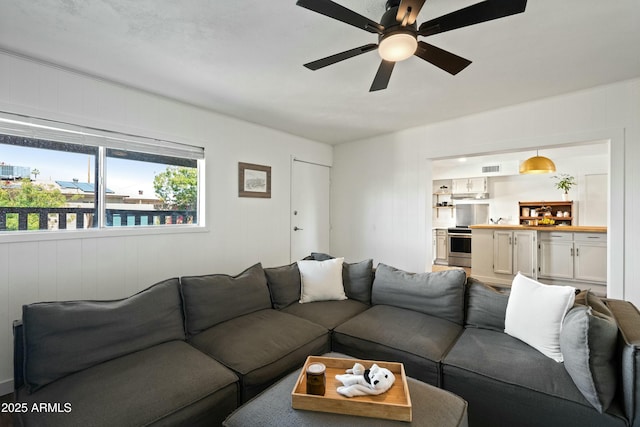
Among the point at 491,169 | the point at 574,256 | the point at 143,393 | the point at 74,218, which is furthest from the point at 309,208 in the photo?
the point at 491,169

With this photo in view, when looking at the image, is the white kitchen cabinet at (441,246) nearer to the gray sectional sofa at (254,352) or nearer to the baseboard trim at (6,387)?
the gray sectional sofa at (254,352)

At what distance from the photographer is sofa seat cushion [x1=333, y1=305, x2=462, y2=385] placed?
188 centimetres

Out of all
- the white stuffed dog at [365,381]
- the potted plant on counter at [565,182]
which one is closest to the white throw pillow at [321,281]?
the white stuffed dog at [365,381]

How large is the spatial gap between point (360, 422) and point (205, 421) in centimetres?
81

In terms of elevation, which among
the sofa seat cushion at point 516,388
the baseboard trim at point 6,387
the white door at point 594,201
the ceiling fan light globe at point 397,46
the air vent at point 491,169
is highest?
the air vent at point 491,169

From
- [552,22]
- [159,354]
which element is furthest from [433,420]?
[552,22]

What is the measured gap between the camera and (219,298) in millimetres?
2309

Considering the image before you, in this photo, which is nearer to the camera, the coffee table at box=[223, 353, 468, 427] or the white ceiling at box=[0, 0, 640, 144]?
the coffee table at box=[223, 353, 468, 427]

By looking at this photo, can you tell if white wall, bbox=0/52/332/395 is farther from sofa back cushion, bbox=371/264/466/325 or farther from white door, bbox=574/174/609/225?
white door, bbox=574/174/609/225

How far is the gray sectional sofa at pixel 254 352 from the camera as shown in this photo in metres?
1.40

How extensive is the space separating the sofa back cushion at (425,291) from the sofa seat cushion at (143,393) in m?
1.56

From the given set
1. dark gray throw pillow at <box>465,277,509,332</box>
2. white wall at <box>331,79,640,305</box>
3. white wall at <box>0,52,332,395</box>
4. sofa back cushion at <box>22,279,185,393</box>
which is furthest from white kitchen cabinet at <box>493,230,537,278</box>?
sofa back cushion at <box>22,279,185,393</box>

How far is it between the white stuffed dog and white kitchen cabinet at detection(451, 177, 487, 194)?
6.99 metres

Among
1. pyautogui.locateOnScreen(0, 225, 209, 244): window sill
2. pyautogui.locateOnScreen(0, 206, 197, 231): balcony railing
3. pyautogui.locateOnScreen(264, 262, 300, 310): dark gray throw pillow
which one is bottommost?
pyautogui.locateOnScreen(264, 262, 300, 310): dark gray throw pillow
